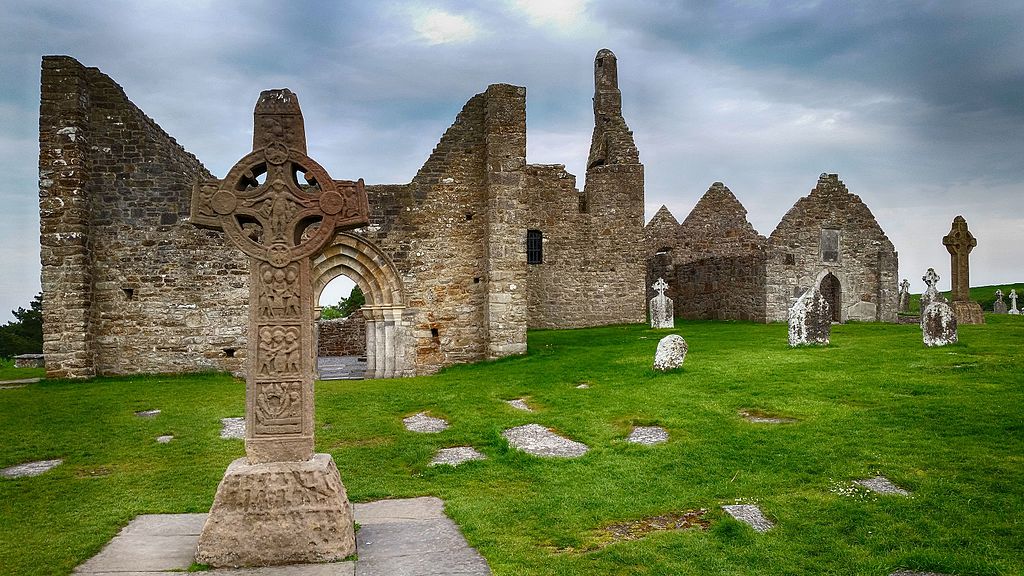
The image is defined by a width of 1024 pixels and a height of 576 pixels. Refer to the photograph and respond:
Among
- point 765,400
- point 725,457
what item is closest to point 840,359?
point 765,400

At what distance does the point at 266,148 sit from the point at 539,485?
3.91 metres

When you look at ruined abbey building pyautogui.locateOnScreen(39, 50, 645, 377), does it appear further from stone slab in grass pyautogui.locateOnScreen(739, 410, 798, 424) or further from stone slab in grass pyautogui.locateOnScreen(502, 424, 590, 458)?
stone slab in grass pyautogui.locateOnScreen(739, 410, 798, 424)

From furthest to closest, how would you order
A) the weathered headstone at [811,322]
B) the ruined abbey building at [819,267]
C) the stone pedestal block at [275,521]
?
the ruined abbey building at [819,267] → the weathered headstone at [811,322] → the stone pedestal block at [275,521]

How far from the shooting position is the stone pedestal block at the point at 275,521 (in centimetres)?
471

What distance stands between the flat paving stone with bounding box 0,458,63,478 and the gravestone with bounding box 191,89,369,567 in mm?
4076

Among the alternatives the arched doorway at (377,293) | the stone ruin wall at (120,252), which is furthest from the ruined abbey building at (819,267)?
the stone ruin wall at (120,252)

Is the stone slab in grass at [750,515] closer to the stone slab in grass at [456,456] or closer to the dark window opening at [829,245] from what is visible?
the stone slab in grass at [456,456]

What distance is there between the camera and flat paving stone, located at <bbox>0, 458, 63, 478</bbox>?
736 centimetres

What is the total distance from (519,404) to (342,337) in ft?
54.7

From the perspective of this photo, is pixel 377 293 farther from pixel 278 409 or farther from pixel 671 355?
pixel 278 409

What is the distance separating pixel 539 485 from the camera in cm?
651

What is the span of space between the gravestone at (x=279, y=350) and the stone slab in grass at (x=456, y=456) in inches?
103

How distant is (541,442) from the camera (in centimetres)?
817

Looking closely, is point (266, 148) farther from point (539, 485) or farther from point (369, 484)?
point (539, 485)
